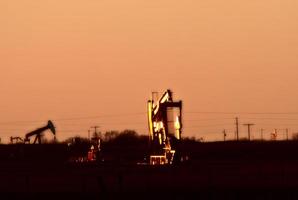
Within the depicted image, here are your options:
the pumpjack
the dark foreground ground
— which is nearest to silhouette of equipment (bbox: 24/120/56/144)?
the pumpjack

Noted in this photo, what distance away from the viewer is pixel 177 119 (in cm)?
3450

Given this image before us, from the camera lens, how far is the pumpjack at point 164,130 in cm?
3347

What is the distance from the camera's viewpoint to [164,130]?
114ft

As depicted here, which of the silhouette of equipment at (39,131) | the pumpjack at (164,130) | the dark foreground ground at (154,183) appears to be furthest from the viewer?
the silhouette of equipment at (39,131)

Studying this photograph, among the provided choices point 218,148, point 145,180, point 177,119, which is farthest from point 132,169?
point 218,148

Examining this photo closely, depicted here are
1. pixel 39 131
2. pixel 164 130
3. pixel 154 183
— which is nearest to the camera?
pixel 154 183

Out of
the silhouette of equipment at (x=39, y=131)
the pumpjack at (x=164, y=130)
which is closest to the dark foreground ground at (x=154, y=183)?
the pumpjack at (x=164, y=130)

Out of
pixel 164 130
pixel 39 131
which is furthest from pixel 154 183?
pixel 39 131

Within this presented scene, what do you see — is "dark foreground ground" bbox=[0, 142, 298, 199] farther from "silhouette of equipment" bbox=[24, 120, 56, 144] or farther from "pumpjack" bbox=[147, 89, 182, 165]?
"silhouette of equipment" bbox=[24, 120, 56, 144]

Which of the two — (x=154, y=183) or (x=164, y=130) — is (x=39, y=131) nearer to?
(x=164, y=130)

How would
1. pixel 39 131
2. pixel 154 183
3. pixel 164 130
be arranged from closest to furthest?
pixel 154 183 < pixel 164 130 < pixel 39 131

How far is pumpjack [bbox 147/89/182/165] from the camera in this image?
33469 millimetres

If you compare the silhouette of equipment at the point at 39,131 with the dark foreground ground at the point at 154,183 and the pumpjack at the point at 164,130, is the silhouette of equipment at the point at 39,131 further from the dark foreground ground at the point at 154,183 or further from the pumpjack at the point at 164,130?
the dark foreground ground at the point at 154,183

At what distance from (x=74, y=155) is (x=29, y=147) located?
4.31m
